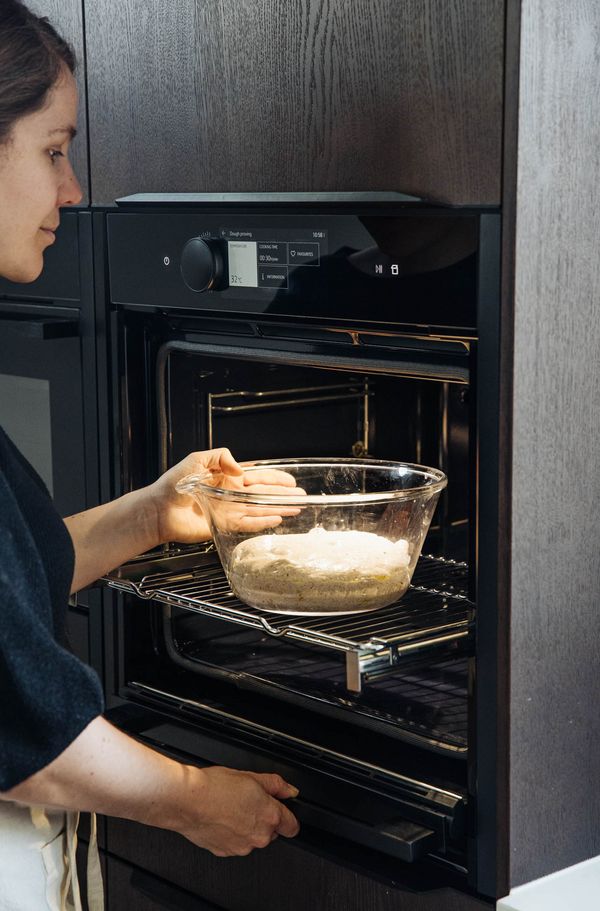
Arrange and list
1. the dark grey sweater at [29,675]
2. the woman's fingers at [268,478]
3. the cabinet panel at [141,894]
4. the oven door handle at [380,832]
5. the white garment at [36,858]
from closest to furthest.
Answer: the dark grey sweater at [29,675] < the oven door handle at [380,832] < the white garment at [36,858] < the woman's fingers at [268,478] < the cabinet panel at [141,894]

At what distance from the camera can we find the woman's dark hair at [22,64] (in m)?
1.21

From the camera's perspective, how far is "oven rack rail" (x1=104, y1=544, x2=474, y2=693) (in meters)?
1.12

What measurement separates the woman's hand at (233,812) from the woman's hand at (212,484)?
256 mm

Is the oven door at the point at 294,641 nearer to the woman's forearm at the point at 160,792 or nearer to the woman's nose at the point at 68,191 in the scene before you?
the woman's forearm at the point at 160,792

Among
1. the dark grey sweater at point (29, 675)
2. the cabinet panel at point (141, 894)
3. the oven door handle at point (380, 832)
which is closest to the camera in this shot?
the dark grey sweater at point (29, 675)

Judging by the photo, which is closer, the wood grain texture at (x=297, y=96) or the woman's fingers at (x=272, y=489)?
the wood grain texture at (x=297, y=96)

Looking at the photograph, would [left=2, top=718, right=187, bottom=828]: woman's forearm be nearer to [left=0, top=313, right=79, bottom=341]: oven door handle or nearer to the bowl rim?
the bowl rim

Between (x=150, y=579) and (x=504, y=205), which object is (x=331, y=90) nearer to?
(x=504, y=205)

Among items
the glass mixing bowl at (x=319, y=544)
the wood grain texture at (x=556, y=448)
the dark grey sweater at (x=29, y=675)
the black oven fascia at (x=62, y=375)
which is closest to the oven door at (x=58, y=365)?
the black oven fascia at (x=62, y=375)

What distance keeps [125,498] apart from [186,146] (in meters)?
0.42

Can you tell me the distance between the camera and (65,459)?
1.64 meters

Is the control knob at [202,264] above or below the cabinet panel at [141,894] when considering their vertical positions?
above

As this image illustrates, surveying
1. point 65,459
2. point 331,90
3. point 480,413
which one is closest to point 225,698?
point 65,459

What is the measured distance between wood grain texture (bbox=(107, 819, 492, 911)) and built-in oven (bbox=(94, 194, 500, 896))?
0.03 metres
